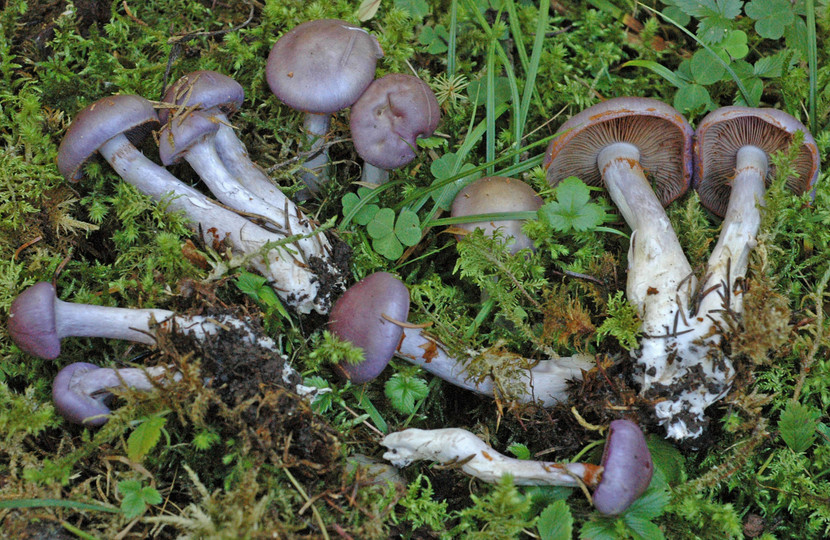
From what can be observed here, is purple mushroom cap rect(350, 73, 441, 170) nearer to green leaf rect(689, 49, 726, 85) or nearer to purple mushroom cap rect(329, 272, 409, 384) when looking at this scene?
purple mushroom cap rect(329, 272, 409, 384)

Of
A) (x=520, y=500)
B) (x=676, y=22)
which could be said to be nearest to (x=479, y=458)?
(x=520, y=500)

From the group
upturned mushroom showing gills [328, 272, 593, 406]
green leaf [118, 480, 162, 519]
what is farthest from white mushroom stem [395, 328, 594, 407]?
green leaf [118, 480, 162, 519]

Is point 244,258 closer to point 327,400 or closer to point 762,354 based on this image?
point 327,400

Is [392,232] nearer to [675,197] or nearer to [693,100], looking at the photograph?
[675,197]

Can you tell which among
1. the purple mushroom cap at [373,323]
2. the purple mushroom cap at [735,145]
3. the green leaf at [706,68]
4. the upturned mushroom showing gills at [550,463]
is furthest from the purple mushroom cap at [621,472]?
the green leaf at [706,68]

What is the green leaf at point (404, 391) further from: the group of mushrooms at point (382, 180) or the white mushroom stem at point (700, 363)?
the white mushroom stem at point (700, 363)

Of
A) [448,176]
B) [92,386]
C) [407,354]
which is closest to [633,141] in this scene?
[448,176]
